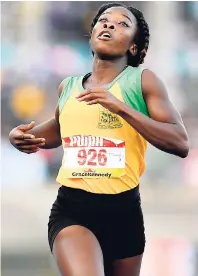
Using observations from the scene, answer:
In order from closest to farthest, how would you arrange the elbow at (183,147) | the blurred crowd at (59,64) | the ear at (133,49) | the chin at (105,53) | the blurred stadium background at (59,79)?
the elbow at (183,147), the chin at (105,53), the ear at (133,49), the blurred stadium background at (59,79), the blurred crowd at (59,64)

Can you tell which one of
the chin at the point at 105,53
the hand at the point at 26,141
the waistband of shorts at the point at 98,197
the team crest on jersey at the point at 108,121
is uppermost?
the chin at the point at 105,53

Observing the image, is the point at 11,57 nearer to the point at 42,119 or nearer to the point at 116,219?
the point at 42,119

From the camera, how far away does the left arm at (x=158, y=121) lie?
3.45m

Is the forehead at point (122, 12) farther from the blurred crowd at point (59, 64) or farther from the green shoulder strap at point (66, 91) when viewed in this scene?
the blurred crowd at point (59, 64)

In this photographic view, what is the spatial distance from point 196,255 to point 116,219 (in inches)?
152

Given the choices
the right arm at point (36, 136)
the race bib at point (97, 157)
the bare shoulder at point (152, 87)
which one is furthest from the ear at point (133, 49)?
the race bib at point (97, 157)

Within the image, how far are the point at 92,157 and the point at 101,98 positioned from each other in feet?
1.38

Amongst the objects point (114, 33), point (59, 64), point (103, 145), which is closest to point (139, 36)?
point (114, 33)

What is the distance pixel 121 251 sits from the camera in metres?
3.80

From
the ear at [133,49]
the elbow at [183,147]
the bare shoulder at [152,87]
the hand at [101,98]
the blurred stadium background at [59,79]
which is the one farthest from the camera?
the blurred stadium background at [59,79]

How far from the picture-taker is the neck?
3854mm

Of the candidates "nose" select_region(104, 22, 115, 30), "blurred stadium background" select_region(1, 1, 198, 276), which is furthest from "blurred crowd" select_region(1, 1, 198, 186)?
"nose" select_region(104, 22, 115, 30)

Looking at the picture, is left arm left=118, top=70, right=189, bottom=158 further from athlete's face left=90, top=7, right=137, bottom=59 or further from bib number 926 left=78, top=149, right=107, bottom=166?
bib number 926 left=78, top=149, right=107, bottom=166

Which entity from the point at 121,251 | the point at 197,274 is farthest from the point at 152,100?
the point at 197,274
